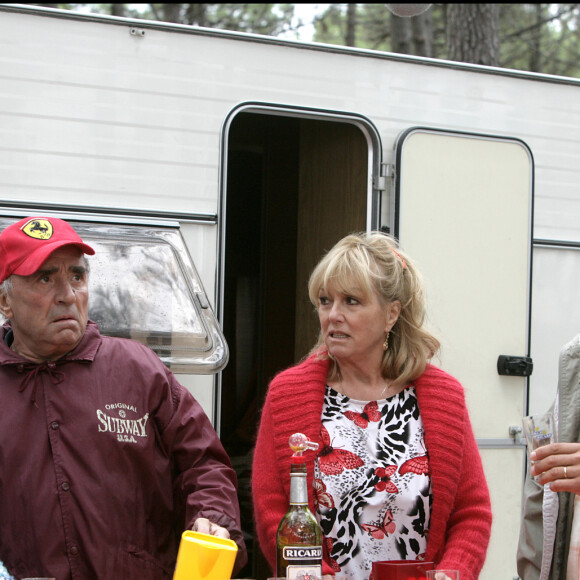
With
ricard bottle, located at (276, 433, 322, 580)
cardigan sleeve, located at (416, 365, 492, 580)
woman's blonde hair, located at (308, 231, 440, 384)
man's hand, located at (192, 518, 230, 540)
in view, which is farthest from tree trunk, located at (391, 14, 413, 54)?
ricard bottle, located at (276, 433, 322, 580)

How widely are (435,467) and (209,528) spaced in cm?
62

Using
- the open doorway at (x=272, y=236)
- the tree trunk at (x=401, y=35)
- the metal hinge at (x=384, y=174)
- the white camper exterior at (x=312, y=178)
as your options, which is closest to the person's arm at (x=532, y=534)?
the white camper exterior at (x=312, y=178)

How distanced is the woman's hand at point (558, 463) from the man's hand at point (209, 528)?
2.51 feet

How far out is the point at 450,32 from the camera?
1043 centimetres

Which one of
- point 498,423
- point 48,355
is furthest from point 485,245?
point 48,355

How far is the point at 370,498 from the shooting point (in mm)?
2383

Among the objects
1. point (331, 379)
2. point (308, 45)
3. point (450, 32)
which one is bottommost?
point (331, 379)

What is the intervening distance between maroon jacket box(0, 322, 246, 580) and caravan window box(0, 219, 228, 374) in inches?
25.1

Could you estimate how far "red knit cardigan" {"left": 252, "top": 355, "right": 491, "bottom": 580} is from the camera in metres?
2.39

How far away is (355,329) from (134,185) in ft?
4.24

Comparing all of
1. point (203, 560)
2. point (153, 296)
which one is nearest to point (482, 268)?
point (153, 296)

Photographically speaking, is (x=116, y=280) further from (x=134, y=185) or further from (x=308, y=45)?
(x=308, y=45)

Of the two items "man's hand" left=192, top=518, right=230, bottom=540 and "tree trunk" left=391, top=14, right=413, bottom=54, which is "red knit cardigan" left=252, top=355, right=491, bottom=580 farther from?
"tree trunk" left=391, top=14, right=413, bottom=54

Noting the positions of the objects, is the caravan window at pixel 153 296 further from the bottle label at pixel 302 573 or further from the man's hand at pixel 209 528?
the bottle label at pixel 302 573
